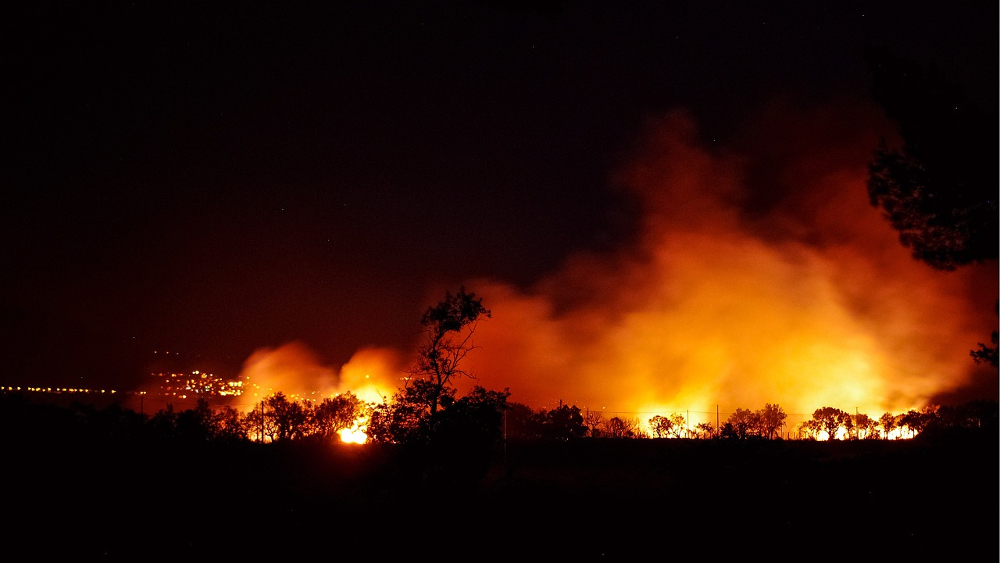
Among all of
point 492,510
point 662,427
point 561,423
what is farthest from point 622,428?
point 492,510

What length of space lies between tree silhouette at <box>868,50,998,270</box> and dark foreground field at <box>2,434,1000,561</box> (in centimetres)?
327

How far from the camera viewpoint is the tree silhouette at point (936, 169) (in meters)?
10.2

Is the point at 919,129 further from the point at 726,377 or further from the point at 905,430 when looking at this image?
the point at 726,377

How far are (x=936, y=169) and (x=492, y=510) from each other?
8.87 metres

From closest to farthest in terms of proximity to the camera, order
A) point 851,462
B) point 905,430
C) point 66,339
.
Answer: point 851,462 → point 905,430 → point 66,339

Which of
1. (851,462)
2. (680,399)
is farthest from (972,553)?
(680,399)

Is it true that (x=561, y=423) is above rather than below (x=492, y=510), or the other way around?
above

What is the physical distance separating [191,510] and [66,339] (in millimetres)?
43578

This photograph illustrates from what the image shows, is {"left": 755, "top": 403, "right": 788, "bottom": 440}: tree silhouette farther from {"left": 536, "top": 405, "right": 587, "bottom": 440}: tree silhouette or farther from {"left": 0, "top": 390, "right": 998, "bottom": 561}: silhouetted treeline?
{"left": 0, "top": 390, "right": 998, "bottom": 561}: silhouetted treeline

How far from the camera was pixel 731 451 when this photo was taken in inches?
538

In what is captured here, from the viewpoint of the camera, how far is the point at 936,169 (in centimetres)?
1073

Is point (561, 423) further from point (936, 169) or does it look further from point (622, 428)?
point (936, 169)

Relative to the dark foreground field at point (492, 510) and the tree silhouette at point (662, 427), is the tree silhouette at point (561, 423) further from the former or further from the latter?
the dark foreground field at point (492, 510)

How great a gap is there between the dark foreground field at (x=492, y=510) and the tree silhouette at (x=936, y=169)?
3.27 m
